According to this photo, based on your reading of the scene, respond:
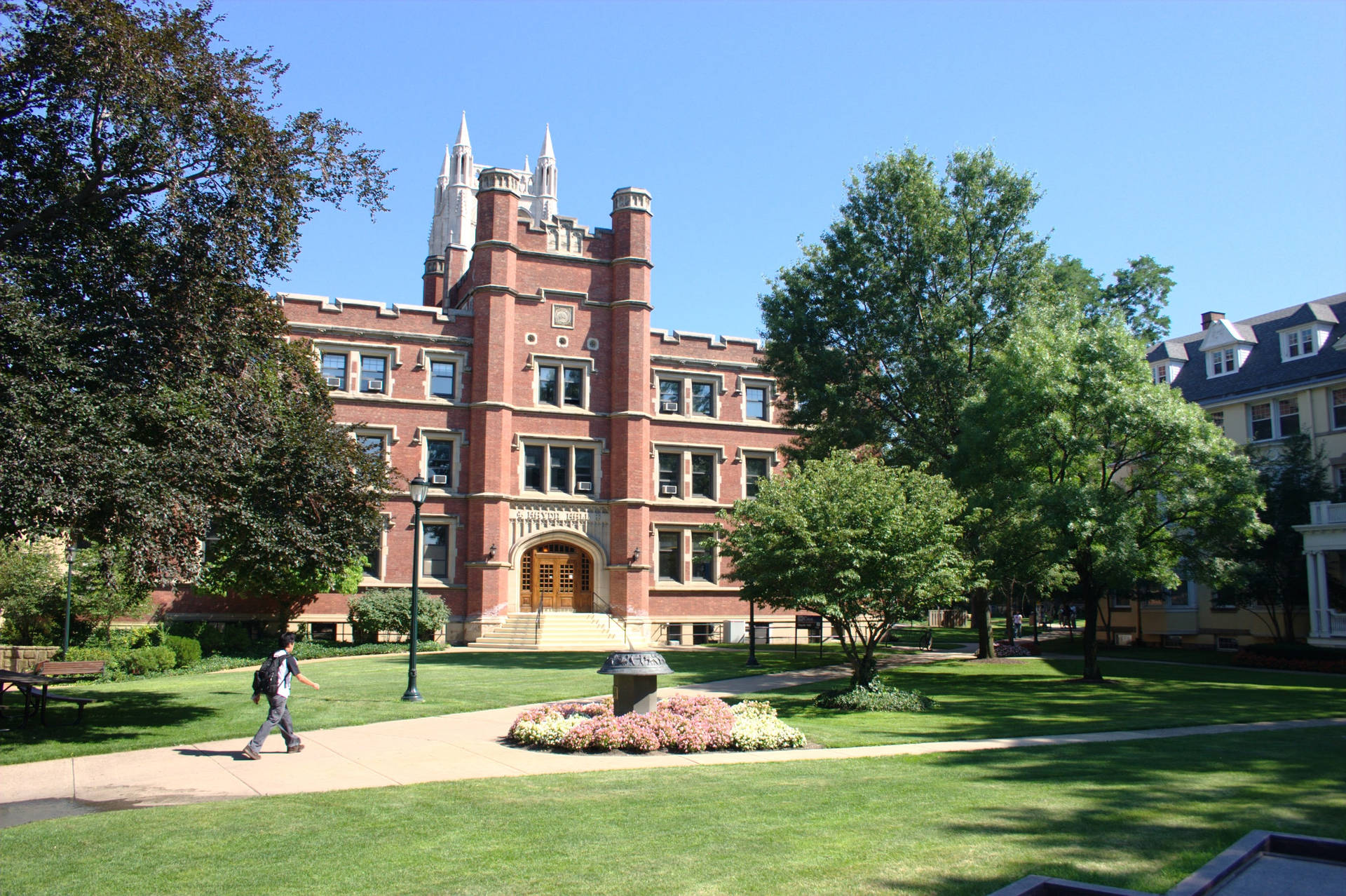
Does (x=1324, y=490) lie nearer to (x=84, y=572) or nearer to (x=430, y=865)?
(x=430, y=865)

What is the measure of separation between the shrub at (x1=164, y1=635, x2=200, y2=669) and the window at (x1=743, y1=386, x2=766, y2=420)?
24.2 m

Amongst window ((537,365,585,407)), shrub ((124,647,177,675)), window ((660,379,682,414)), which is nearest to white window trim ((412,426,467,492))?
window ((537,365,585,407))

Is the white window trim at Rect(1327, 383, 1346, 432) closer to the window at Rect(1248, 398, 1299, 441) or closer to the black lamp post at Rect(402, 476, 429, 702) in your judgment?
the window at Rect(1248, 398, 1299, 441)

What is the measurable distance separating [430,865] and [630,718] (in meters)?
6.31

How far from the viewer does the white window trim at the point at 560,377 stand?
39.0m

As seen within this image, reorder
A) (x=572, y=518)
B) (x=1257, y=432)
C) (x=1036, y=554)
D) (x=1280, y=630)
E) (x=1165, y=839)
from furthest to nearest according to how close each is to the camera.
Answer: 1. (x=572, y=518)
2. (x=1257, y=432)
3. (x=1280, y=630)
4. (x=1036, y=554)
5. (x=1165, y=839)

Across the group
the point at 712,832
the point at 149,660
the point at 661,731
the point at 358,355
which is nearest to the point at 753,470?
the point at 358,355

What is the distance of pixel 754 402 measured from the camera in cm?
4319

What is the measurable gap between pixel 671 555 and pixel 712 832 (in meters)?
33.0

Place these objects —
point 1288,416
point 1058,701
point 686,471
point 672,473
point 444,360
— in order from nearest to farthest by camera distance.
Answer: point 1058,701 → point 1288,416 → point 444,360 → point 686,471 → point 672,473

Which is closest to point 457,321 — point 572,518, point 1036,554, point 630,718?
point 572,518

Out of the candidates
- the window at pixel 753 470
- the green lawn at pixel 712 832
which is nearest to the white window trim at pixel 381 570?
the window at pixel 753 470

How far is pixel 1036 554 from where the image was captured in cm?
2397

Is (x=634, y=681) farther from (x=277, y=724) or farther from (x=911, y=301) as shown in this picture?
(x=911, y=301)
